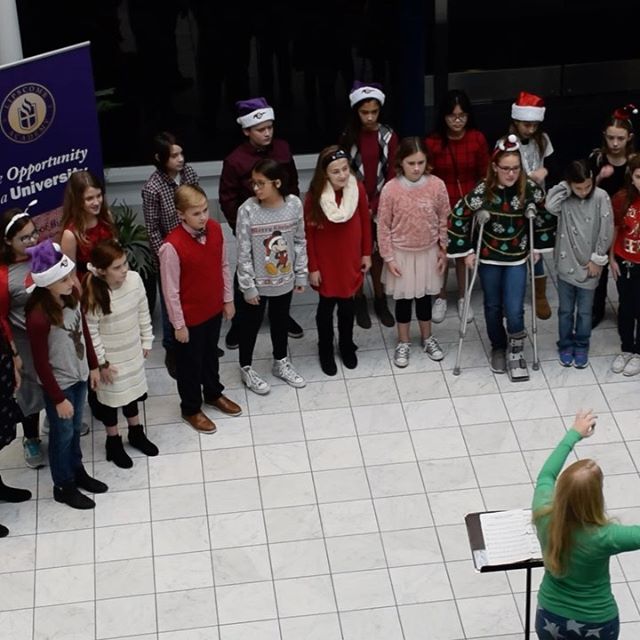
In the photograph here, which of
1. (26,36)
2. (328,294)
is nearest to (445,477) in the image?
(328,294)

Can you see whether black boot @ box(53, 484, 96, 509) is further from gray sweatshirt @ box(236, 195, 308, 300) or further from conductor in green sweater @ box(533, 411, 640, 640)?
conductor in green sweater @ box(533, 411, 640, 640)

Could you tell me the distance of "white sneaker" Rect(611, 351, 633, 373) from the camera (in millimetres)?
7965

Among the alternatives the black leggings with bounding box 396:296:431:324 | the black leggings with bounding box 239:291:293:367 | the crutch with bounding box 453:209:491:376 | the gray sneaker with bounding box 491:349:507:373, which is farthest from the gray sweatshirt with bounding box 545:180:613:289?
the black leggings with bounding box 239:291:293:367

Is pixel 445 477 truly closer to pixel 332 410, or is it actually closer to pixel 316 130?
pixel 332 410

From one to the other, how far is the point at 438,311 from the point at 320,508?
2183 mm

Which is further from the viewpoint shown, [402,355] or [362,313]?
[362,313]

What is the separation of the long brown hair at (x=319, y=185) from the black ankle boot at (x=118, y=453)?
168 cm

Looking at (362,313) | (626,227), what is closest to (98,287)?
(362,313)

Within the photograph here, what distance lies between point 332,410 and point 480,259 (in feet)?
4.12

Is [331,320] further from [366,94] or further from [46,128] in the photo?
[46,128]

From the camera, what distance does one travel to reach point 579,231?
7.69 metres

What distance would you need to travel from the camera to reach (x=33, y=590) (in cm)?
636

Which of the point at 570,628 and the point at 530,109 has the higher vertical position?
the point at 530,109

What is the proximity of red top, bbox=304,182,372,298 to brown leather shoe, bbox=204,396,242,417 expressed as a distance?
33.7 inches
